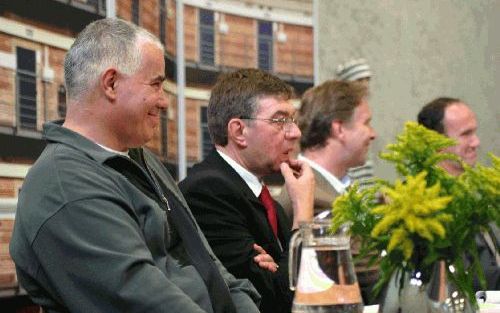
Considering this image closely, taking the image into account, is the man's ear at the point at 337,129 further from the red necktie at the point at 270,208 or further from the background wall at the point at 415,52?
the background wall at the point at 415,52

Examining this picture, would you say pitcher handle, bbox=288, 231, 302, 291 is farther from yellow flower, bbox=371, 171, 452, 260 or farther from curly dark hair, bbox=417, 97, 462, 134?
curly dark hair, bbox=417, 97, 462, 134

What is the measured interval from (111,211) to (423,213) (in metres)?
Answer: 0.68

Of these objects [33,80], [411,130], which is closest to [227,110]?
[33,80]

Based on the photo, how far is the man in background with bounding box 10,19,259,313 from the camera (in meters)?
1.65

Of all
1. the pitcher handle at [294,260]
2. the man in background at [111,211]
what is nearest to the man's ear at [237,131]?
the man in background at [111,211]

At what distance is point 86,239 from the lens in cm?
166

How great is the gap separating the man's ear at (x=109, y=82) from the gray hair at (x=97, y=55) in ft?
0.04

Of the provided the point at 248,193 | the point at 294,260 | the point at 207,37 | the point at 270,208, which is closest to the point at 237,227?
the point at 248,193

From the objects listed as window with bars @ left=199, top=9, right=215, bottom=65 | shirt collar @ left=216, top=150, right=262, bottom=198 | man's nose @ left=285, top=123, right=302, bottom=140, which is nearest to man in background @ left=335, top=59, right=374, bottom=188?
window with bars @ left=199, top=9, right=215, bottom=65

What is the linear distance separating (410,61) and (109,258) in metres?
4.03

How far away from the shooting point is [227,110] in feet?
9.40

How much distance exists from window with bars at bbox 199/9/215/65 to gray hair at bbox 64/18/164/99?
6.62ft

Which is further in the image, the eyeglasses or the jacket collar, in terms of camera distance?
the eyeglasses

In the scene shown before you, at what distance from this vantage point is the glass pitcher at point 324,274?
1411 millimetres
